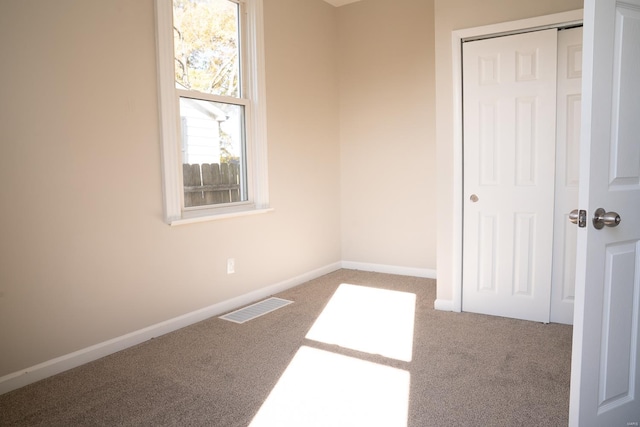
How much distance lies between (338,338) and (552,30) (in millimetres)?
2589

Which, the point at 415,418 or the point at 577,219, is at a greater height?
the point at 577,219

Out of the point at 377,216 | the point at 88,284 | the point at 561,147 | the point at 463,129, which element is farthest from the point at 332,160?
the point at 88,284

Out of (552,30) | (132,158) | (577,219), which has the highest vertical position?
(552,30)

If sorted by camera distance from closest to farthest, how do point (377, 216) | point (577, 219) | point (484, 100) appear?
point (577, 219), point (484, 100), point (377, 216)

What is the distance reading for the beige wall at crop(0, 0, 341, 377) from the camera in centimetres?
245

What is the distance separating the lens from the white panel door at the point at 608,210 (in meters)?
1.72

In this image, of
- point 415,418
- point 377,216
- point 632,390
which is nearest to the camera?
point 632,390

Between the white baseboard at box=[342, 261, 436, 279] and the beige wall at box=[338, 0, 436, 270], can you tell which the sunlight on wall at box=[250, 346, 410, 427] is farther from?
the beige wall at box=[338, 0, 436, 270]

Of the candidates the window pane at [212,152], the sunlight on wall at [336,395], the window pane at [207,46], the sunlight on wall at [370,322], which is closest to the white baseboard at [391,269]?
the sunlight on wall at [370,322]

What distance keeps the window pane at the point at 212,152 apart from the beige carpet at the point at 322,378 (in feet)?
3.43

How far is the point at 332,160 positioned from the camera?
509cm

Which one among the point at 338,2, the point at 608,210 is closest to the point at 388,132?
the point at 338,2

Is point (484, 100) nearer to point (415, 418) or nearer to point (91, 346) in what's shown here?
point (415, 418)

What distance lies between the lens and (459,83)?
11.4 ft
